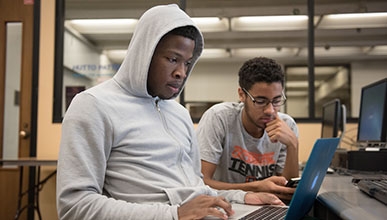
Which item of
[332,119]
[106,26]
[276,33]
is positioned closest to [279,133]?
[332,119]

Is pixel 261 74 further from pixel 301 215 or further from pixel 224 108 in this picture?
pixel 301 215

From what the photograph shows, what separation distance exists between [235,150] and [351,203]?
0.81 m

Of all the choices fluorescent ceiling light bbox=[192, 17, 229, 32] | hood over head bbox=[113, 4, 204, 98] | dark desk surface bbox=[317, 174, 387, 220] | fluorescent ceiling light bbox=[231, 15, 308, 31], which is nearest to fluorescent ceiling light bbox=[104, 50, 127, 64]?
fluorescent ceiling light bbox=[192, 17, 229, 32]

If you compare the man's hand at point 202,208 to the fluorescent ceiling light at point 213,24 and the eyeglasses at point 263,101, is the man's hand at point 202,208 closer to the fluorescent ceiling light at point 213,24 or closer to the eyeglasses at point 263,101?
the eyeglasses at point 263,101

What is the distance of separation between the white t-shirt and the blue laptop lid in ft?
2.17

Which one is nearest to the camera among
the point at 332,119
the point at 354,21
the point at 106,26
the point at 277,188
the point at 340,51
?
the point at 277,188

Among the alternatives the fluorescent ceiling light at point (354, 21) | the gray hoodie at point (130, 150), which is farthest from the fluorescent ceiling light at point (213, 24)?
the gray hoodie at point (130, 150)

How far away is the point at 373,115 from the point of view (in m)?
1.94

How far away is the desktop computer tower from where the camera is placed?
1.71 metres

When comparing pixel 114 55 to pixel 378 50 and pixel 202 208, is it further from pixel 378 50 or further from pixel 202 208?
pixel 202 208

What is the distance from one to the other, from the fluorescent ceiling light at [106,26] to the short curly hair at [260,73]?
2.62 m

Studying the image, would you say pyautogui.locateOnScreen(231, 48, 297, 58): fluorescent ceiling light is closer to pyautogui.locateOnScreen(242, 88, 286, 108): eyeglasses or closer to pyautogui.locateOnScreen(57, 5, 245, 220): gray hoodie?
pyautogui.locateOnScreen(242, 88, 286, 108): eyeglasses

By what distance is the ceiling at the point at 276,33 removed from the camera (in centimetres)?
395

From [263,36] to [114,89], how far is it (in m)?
3.74
